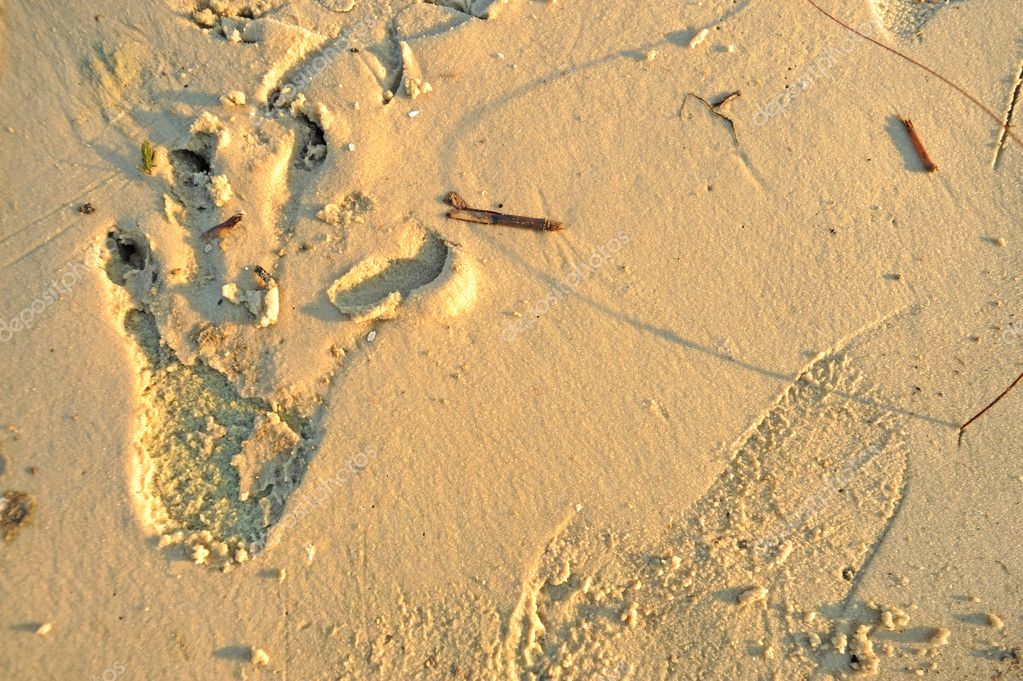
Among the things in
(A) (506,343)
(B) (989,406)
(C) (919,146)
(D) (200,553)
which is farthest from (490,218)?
(B) (989,406)

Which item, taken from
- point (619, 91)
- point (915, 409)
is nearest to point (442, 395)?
point (619, 91)

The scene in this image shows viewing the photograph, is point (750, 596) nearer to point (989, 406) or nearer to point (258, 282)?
point (989, 406)

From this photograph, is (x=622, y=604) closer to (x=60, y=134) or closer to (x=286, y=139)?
(x=286, y=139)

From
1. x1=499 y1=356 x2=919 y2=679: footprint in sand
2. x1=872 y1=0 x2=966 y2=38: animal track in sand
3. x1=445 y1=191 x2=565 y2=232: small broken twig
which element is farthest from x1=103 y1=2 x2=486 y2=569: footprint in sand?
x1=872 y1=0 x2=966 y2=38: animal track in sand

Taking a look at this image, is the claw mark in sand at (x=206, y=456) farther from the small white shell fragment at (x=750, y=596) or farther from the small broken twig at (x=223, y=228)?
the small white shell fragment at (x=750, y=596)

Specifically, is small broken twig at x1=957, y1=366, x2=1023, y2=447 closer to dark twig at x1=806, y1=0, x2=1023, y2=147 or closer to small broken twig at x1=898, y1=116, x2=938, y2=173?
small broken twig at x1=898, y1=116, x2=938, y2=173

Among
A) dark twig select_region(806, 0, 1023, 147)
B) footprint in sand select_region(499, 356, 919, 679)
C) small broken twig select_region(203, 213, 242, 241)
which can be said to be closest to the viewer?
footprint in sand select_region(499, 356, 919, 679)

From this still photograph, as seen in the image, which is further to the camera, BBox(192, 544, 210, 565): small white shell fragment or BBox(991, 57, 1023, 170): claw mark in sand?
BBox(991, 57, 1023, 170): claw mark in sand
